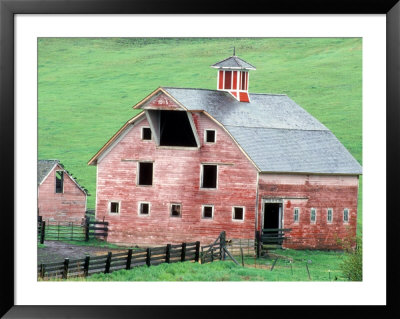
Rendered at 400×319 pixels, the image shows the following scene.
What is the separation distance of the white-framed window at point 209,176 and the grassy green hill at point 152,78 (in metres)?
1.39

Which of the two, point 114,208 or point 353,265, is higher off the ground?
point 114,208

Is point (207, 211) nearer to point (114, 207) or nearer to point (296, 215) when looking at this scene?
point (296, 215)

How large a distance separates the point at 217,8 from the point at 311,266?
4291 mm

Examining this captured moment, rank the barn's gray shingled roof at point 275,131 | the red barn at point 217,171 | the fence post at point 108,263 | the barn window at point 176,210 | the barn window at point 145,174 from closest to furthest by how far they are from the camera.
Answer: the fence post at point 108,263 → the barn's gray shingled roof at point 275,131 → the red barn at point 217,171 → the barn window at point 176,210 → the barn window at point 145,174

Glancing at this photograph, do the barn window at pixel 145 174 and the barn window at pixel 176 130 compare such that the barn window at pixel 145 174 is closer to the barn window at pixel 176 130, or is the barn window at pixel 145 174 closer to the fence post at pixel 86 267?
the barn window at pixel 176 130

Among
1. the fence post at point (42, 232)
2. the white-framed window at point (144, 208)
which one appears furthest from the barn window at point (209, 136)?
the fence post at point (42, 232)

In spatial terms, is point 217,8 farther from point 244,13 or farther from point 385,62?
point 385,62

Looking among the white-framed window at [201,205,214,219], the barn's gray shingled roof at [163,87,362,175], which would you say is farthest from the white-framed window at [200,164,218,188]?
the barn's gray shingled roof at [163,87,362,175]

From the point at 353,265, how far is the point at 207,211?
2913 mm

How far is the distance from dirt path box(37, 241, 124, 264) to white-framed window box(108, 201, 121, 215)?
0.80 meters

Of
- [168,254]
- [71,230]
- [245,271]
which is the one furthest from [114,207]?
[245,271]

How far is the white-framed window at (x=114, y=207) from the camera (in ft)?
54.6

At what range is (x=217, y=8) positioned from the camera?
46.6 feet

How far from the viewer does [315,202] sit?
16281 millimetres
